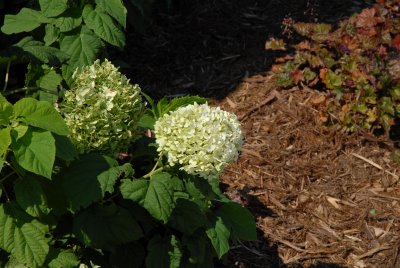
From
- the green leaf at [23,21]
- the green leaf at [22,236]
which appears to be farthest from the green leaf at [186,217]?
the green leaf at [23,21]

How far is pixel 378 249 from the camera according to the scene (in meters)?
3.72

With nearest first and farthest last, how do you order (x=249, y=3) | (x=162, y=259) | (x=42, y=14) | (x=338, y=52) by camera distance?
(x=162, y=259)
(x=42, y=14)
(x=338, y=52)
(x=249, y=3)

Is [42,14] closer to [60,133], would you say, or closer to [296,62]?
[60,133]

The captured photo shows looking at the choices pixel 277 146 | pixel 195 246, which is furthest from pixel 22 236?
pixel 277 146

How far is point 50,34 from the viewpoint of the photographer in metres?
3.57

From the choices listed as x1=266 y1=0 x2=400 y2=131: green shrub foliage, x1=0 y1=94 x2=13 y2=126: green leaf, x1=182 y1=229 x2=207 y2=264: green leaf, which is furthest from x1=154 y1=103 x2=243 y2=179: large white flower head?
x1=266 y1=0 x2=400 y2=131: green shrub foliage

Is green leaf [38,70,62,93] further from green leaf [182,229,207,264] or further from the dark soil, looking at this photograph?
the dark soil

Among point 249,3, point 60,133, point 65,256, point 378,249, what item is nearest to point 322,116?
point 378,249

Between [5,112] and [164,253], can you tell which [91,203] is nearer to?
[164,253]

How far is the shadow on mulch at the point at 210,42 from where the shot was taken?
4.93 meters

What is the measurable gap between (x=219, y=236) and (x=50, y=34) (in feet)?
5.44

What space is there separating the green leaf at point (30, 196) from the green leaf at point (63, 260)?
1.05ft

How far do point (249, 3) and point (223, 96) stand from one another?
4.68 ft

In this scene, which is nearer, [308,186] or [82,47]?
[82,47]
